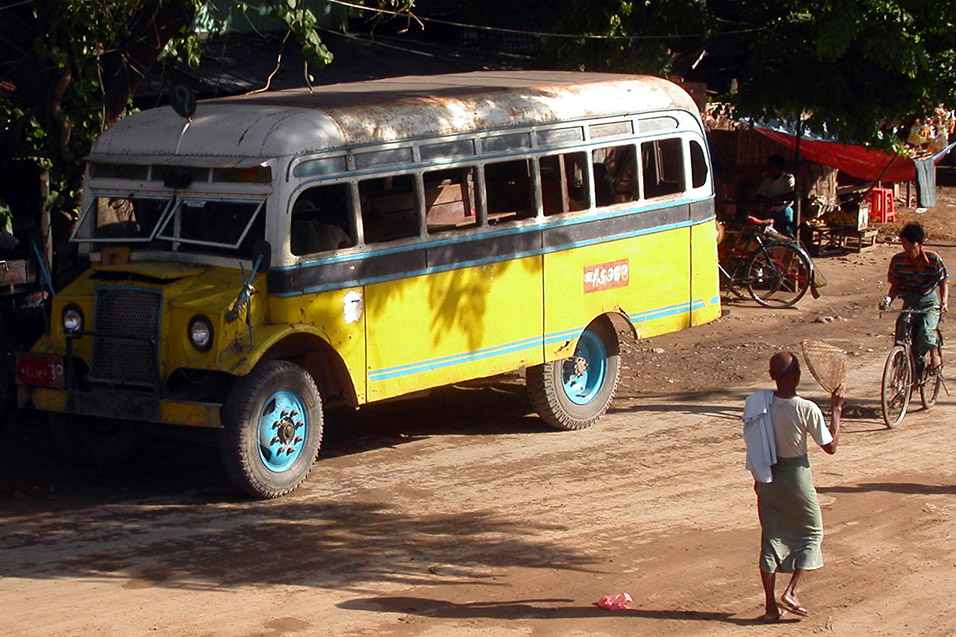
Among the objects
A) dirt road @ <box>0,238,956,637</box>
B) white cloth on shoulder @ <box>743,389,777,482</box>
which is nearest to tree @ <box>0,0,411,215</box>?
dirt road @ <box>0,238,956,637</box>

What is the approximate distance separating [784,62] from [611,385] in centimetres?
678

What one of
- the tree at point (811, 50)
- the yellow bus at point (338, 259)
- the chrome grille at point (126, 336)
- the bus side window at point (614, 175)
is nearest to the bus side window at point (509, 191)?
Answer: the yellow bus at point (338, 259)

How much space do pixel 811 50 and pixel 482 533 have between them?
10099 millimetres

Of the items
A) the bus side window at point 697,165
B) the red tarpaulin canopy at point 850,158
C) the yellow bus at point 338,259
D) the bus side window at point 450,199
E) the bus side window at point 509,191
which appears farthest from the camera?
the red tarpaulin canopy at point 850,158

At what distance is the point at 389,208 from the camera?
30.9ft

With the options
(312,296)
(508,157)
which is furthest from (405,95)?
(312,296)

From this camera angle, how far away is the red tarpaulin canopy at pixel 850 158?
749 inches

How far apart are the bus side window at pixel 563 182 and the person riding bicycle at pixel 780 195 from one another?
739 centimetres

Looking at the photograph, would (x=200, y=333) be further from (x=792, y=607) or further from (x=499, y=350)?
(x=792, y=607)

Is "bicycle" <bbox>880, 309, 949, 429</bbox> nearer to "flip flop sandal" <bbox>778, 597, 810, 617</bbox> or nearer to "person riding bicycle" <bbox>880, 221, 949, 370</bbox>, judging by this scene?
"person riding bicycle" <bbox>880, 221, 949, 370</bbox>

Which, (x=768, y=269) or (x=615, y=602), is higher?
(x=768, y=269)

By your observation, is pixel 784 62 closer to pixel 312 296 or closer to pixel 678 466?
pixel 678 466

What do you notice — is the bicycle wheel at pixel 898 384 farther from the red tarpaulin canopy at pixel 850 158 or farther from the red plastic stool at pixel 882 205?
the red plastic stool at pixel 882 205

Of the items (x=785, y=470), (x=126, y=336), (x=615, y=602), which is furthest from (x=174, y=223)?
(x=785, y=470)
